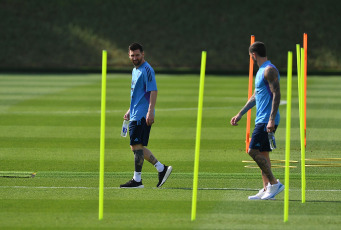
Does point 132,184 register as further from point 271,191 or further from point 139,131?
point 271,191

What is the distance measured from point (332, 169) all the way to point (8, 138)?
6.75 metres

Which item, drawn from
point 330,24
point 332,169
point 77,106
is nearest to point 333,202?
point 332,169

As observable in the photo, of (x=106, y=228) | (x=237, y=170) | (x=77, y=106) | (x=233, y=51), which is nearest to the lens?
(x=106, y=228)

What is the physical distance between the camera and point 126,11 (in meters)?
44.5

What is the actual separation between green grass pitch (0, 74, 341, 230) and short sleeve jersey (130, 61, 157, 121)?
1044 millimetres

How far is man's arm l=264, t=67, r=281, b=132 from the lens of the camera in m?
10.5

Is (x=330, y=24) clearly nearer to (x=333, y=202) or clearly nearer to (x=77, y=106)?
(x=77, y=106)

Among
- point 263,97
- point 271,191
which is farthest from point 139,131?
point 271,191

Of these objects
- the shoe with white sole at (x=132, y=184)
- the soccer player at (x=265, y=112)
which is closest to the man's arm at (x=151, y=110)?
the shoe with white sole at (x=132, y=184)

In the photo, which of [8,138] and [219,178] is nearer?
[219,178]

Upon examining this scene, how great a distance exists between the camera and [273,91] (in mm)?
10492

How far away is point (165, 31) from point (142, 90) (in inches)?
1232

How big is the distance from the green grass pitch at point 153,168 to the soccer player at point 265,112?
0.82 feet

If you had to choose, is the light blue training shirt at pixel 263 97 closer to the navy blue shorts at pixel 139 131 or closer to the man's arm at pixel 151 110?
the man's arm at pixel 151 110
